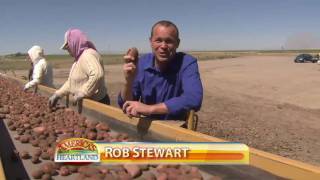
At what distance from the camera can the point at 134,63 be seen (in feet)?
10.7

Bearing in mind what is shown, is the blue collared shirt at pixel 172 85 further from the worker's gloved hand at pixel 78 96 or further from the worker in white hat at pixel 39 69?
the worker in white hat at pixel 39 69

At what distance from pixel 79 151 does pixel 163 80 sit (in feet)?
3.36

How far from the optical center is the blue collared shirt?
3074 mm

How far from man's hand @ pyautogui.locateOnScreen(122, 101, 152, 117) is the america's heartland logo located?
2.14ft

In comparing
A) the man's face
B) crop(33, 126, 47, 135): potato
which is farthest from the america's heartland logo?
crop(33, 126, 47, 135): potato

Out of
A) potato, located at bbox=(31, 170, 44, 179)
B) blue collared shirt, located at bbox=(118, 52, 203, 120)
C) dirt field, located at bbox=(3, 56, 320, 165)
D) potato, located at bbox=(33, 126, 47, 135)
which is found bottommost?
dirt field, located at bbox=(3, 56, 320, 165)

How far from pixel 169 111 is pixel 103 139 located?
0.95 metres

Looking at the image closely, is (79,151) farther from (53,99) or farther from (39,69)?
(39,69)

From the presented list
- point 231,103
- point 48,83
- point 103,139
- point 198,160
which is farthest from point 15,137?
point 231,103

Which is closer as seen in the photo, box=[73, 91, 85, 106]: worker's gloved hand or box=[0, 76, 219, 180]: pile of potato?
box=[0, 76, 219, 180]: pile of potato

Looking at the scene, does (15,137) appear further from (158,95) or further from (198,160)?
(198,160)

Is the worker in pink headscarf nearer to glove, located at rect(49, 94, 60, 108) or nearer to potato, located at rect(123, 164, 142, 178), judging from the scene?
glove, located at rect(49, 94, 60, 108)

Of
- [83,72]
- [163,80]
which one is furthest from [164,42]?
[83,72]

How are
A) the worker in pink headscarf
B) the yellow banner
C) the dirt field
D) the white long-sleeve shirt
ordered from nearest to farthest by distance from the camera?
the yellow banner < the worker in pink headscarf < the white long-sleeve shirt < the dirt field
